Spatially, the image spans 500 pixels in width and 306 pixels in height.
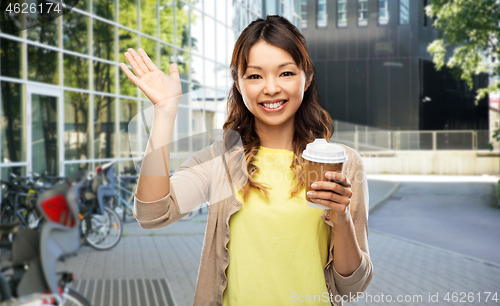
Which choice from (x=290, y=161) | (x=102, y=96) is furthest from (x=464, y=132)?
(x=290, y=161)

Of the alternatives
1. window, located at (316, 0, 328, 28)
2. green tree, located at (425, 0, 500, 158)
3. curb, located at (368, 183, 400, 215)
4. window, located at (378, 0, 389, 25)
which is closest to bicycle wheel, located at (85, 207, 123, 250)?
curb, located at (368, 183, 400, 215)

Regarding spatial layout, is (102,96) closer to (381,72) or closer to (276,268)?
(276,268)

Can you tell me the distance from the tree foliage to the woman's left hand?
40.1ft

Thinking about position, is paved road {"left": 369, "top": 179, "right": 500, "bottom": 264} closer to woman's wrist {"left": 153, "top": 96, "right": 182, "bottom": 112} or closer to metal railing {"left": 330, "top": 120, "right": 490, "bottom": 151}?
woman's wrist {"left": 153, "top": 96, "right": 182, "bottom": 112}

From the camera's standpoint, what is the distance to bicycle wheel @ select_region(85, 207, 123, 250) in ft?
20.0

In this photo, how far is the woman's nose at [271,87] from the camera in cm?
127

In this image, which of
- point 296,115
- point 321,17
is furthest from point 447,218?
point 321,17

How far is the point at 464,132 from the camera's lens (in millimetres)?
22844

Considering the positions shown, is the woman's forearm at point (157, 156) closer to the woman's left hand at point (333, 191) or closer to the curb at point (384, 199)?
the woman's left hand at point (333, 191)

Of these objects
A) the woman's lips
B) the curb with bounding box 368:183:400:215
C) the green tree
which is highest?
the green tree

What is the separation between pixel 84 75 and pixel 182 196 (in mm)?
7660

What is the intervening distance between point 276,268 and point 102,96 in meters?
8.04

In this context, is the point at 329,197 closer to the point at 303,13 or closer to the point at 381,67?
the point at 381,67

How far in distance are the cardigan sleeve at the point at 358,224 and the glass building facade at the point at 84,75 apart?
377cm
